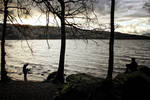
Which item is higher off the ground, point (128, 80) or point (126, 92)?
point (128, 80)

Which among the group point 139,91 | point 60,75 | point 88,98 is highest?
point 139,91

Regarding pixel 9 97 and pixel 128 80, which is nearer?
pixel 128 80

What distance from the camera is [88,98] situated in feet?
16.3

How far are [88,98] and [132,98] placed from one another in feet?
4.91

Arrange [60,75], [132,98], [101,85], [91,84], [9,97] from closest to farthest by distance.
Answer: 1. [132,98]
2. [101,85]
3. [91,84]
4. [9,97]
5. [60,75]

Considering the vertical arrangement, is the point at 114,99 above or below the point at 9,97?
above

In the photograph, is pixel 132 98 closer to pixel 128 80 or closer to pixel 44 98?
pixel 128 80

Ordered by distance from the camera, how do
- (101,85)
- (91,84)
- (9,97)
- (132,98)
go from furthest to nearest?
(9,97)
(91,84)
(101,85)
(132,98)

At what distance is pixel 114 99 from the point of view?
4766 millimetres

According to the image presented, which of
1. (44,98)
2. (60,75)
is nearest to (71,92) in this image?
(44,98)

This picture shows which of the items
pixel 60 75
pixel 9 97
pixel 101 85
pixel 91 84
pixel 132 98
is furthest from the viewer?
pixel 60 75

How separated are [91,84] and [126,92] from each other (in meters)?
1.31

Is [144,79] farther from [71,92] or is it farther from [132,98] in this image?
[71,92]

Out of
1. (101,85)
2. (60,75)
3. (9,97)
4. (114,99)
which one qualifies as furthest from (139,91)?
(60,75)
